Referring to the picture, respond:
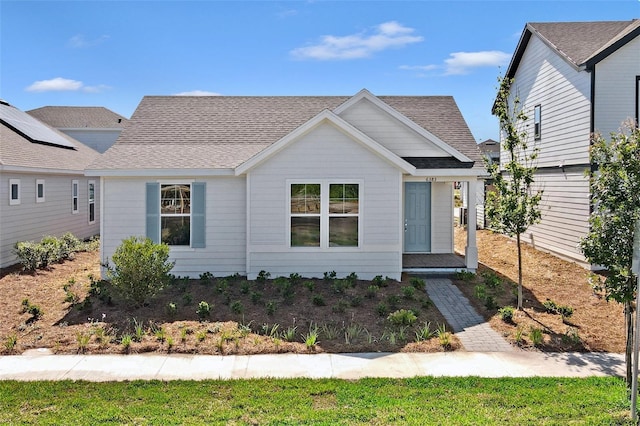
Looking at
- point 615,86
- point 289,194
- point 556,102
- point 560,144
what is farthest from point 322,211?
point 556,102

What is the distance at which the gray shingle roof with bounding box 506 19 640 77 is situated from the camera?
14.9 meters

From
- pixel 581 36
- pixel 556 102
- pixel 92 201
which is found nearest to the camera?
pixel 556 102

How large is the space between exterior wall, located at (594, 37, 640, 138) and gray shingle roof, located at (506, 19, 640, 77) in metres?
0.36

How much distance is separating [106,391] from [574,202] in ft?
47.3

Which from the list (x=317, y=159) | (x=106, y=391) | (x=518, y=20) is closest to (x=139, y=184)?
(x=317, y=159)

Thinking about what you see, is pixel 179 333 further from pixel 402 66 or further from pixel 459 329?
pixel 402 66

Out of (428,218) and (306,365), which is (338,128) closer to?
(428,218)

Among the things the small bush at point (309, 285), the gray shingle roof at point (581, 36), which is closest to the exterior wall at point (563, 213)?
the gray shingle roof at point (581, 36)

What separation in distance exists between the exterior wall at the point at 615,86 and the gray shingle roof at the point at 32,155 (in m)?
17.3

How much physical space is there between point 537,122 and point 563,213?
4.08 metres

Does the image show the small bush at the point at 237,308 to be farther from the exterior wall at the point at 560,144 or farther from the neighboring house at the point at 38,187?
the exterior wall at the point at 560,144

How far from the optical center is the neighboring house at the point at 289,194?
13172mm

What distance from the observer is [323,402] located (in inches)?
260

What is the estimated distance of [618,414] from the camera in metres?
6.22
